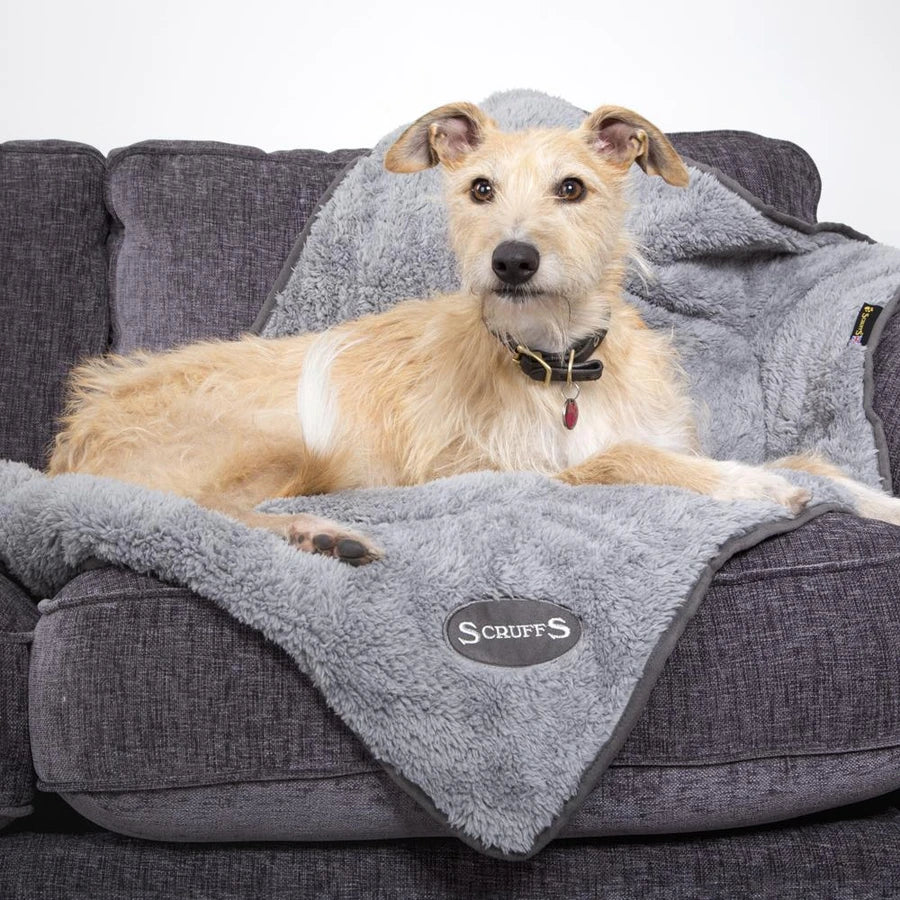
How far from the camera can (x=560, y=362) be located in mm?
2287

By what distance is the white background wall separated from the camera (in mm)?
3332

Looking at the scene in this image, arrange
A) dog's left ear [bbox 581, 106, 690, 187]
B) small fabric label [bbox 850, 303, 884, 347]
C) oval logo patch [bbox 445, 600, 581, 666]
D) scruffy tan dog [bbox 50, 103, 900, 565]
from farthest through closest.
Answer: small fabric label [bbox 850, 303, 884, 347], dog's left ear [bbox 581, 106, 690, 187], scruffy tan dog [bbox 50, 103, 900, 565], oval logo patch [bbox 445, 600, 581, 666]

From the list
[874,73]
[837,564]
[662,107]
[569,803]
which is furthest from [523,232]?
[874,73]

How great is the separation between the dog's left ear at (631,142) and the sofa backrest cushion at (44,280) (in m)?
1.43

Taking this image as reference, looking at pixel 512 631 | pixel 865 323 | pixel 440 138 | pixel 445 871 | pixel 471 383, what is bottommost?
pixel 445 871

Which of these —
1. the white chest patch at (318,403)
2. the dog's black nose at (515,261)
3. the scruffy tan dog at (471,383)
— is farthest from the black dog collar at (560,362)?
the white chest patch at (318,403)

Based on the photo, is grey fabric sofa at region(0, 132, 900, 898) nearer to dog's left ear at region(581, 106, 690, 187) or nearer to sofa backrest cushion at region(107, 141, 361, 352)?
dog's left ear at region(581, 106, 690, 187)

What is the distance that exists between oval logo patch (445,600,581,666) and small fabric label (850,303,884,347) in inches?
50.8

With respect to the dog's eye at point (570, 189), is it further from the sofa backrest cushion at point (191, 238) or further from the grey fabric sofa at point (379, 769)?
the sofa backrest cushion at point (191, 238)

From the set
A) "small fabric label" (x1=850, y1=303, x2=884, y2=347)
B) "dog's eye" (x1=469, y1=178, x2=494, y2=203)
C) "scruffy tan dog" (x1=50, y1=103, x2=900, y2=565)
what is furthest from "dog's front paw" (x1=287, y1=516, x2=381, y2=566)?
"small fabric label" (x1=850, y1=303, x2=884, y2=347)

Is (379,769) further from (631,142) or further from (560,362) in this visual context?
(631,142)

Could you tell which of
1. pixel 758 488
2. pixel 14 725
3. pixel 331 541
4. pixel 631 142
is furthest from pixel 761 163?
pixel 14 725

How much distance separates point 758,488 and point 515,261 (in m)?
0.64

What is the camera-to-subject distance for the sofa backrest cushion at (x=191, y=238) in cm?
286
